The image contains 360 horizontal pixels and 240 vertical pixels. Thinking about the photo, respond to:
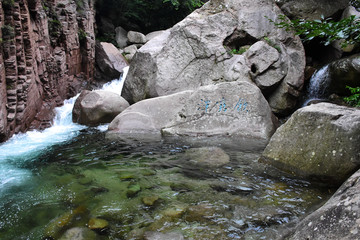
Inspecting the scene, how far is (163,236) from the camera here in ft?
8.86

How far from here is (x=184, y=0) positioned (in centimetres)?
1644

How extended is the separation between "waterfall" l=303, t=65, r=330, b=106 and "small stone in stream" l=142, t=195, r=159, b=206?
24.9 feet

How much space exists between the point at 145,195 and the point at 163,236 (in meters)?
0.99

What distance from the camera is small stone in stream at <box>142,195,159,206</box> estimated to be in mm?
3402

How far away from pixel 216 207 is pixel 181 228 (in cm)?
59

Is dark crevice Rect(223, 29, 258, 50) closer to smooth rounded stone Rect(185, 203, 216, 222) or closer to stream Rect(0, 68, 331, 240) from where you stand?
stream Rect(0, 68, 331, 240)

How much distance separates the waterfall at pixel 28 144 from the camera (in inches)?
180

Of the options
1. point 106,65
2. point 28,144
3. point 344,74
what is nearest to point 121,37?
point 106,65

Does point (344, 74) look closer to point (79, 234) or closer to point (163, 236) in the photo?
point (163, 236)

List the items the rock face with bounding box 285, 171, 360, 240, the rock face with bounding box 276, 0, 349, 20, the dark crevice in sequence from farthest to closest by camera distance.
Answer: the rock face with bounding box 276, 0, 349, 20, the dark crevice, the rock face with bounding box 285, 171, 360, 240

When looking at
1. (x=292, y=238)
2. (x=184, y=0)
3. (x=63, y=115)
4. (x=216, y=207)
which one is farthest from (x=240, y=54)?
(x=184, y=0)

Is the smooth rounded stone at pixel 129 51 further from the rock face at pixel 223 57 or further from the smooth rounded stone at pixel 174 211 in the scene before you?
the smooth rounded stone at pixel 174 211

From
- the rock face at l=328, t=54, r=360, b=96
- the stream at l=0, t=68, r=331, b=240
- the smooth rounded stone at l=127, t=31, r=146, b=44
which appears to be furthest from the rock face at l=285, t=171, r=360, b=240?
the smooth rounded stone at l=127, t=31, r=146, b=44

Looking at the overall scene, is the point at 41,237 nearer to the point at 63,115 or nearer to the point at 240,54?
the point at 63,115
